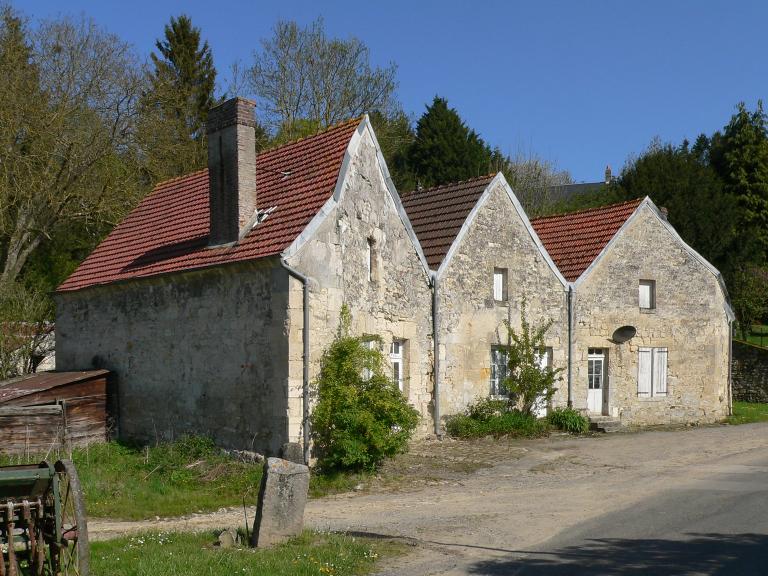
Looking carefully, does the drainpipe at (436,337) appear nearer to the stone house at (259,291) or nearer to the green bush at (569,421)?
the stone house at (259,291)

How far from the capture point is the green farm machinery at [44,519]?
7.72 metres

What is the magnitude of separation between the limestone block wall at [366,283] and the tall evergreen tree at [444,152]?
24575 millimetres

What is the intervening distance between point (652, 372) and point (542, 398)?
4095 millimetres

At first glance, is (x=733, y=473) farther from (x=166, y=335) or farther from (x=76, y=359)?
(x=76, y=359)

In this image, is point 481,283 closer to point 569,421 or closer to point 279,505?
point 569,421

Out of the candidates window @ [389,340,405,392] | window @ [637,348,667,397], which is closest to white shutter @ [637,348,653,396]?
window @ [637,348,667,397]

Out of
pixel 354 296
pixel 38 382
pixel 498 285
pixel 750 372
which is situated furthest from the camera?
pixel 750 372

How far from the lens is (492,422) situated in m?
19.4

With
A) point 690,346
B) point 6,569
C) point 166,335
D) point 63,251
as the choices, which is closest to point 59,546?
point 6,569

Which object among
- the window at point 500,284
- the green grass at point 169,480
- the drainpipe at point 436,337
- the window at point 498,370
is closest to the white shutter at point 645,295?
the window at point 500,284

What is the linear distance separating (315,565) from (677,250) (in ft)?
57.3

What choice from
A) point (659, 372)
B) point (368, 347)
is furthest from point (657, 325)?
point (368, 347)

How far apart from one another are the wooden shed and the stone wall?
2154cm

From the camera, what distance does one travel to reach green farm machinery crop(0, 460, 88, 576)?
7.72 metres
